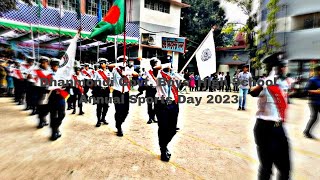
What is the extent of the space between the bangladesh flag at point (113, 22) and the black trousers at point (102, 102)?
1417 mm

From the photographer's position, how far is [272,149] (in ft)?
9.44

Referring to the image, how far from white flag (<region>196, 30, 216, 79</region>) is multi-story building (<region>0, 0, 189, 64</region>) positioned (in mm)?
6222

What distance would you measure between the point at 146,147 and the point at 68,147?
4.83 feet

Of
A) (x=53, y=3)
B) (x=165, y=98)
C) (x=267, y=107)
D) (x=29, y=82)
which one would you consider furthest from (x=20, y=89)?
(x=53, y=3)

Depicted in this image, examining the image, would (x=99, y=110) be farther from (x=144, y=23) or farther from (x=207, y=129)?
(x=144, y=23)

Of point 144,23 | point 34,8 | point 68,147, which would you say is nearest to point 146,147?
point 68,147

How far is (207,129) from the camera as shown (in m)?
6.81

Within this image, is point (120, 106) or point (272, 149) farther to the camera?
point (120, 106)

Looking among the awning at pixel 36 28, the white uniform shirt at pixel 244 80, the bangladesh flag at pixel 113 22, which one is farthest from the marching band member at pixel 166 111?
the awning at pixel 36 28

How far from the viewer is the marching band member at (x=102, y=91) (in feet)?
22.6

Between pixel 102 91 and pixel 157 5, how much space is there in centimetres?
1786

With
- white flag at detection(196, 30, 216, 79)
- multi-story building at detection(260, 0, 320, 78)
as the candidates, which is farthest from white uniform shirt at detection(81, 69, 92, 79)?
multi-story building at detection(260, 0, 320, 78)

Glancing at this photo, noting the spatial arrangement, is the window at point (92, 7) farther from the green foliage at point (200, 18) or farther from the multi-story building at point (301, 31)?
the multi-story building at point (301, 31)

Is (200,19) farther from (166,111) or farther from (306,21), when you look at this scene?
(166,111)
